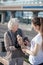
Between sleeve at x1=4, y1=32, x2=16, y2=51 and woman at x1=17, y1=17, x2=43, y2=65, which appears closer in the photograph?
woman at x1=17, y1=17, x2=43, y2=65

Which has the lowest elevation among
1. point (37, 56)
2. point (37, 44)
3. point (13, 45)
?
point (13, 45)

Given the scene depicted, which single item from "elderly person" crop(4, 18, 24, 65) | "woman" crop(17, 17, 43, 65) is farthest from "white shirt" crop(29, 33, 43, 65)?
"elderly person" crop(4, 18, 24, 65)

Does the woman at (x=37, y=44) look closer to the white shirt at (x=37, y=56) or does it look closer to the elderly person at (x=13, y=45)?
the white shirt at (x=37, y=56)

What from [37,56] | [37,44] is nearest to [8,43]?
[37,56]

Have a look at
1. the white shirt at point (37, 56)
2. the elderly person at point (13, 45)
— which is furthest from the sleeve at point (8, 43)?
the white shirt at point (37, 56)

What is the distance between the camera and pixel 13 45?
5414 mm

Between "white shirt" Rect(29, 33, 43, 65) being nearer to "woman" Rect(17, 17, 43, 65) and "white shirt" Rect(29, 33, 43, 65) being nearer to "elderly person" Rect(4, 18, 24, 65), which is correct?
"woman" Rect(17, 17, 43, 65)

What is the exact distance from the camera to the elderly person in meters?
5.29

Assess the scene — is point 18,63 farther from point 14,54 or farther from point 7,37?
point 7,37

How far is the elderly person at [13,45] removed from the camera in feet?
17.3

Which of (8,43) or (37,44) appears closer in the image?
(37,44)

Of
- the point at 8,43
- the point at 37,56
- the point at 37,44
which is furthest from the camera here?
the point at 8,43

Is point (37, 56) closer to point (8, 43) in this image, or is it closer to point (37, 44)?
point (37, 44)

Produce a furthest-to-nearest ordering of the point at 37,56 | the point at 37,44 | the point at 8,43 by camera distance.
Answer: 1. the point at 8,43
2. the point at 37,56
3. the point at 37,44
